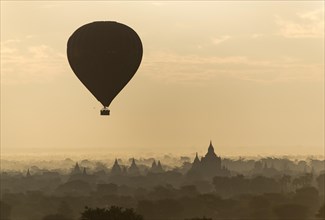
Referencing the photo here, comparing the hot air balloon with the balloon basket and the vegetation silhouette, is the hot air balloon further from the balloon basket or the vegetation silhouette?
the vegetation silhouette

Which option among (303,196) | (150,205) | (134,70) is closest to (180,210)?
(150,205)

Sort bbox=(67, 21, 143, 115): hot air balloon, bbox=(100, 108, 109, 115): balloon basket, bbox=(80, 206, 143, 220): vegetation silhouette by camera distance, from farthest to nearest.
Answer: bbox=(67, 21, 143, 115): hot air balloon, bbox=(80, 206, 143, 220): vegetation silhouette, bbox=(100, 108, 109, 115): balloon basket

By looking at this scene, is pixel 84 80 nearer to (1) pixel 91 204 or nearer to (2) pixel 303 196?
(1) pixel 91 204

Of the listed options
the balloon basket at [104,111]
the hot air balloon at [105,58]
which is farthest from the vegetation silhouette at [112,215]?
the hot air balloon at [105,58]

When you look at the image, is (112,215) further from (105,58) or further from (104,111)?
(105,58)

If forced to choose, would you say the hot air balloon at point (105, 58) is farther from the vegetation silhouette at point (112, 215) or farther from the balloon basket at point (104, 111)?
the vegetation silhouette at point (112, 215)

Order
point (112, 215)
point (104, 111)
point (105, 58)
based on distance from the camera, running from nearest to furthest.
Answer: point (104, 111) → point (112, 215) → point (105, 58)

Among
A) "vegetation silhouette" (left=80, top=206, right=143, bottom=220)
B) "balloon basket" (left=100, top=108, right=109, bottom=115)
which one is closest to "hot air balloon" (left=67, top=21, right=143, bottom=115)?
"balloon basket" (left=100, top=108, right=109, bottom=115)

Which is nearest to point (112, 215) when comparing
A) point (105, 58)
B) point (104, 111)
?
point (104, 111)
